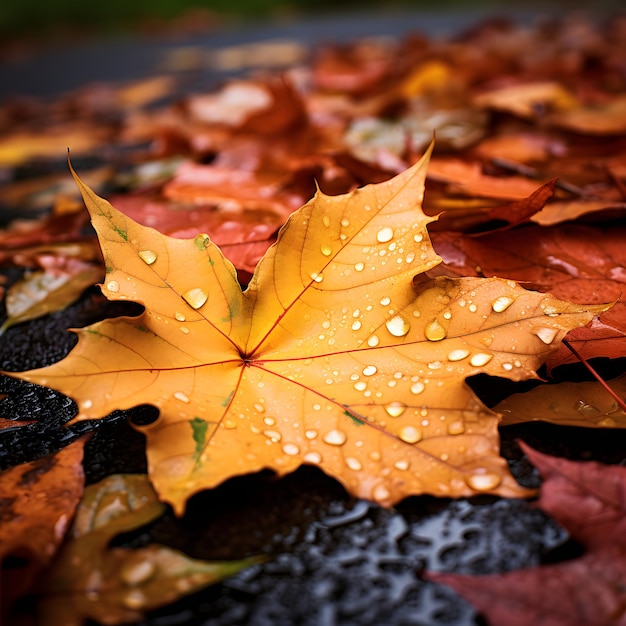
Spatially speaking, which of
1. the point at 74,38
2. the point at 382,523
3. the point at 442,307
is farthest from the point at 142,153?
the point at 74,38

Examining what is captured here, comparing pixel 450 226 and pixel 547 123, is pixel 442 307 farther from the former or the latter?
pixel 547 123

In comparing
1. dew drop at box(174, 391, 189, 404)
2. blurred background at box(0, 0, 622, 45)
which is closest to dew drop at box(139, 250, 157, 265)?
dew drop at box(174, 391, 189, 404)

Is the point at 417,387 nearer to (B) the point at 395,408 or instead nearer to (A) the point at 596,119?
(B) the point at 395,408

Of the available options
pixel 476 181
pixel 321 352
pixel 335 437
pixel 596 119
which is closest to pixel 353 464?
pixel 335 437

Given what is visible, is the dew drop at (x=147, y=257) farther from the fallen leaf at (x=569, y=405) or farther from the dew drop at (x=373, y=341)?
the fallen leaf at (x=569, y=405)

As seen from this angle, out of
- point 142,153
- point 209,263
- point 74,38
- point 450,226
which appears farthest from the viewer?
point 74,38
